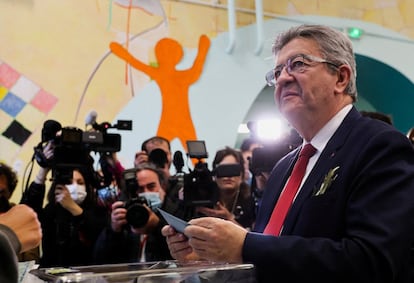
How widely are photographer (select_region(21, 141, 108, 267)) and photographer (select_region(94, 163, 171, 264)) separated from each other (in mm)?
114

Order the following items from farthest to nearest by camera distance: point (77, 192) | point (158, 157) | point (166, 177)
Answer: point (158, 157), point (77, 192), point (166, 177)

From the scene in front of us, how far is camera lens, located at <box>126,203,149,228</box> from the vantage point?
2.11 meters

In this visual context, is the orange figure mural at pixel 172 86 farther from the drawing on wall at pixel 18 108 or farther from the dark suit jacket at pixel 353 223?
the dark suit jacket at pixel 353 223

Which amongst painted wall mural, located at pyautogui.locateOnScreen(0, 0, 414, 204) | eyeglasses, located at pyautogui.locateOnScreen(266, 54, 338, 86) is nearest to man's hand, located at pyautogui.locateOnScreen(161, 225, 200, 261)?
eyeglasses, located at pyautogui.locateOnScreen(266, 54, 338, 86)

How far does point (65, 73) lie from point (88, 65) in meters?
0.17

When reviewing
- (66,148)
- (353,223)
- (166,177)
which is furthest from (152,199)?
(353,223)

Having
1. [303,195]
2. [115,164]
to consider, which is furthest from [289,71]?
[115,164]

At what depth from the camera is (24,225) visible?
3.11ft

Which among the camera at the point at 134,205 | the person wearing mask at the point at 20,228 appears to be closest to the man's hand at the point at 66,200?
the camera at the point at 134,205

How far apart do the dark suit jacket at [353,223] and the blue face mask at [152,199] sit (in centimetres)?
124

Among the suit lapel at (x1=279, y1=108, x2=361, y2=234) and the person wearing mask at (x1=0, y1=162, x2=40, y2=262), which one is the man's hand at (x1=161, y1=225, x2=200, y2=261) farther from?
the person wearing mask at (x1=0, y1=162, x2=40, y2=262)

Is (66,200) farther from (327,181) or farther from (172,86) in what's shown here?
(172,86)

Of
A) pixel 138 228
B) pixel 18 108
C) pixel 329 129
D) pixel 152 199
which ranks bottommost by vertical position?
pixel 138 228

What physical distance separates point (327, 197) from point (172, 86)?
9.65 ft
